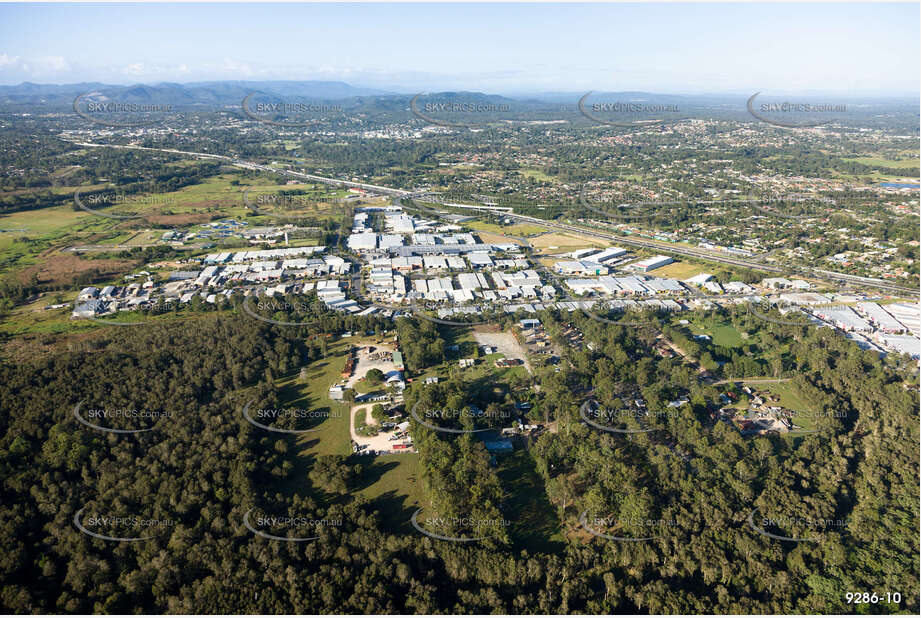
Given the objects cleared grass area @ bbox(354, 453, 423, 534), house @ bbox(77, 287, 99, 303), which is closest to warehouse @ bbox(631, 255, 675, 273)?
cleared grass area @ bbox(354, 453, 423, 534)

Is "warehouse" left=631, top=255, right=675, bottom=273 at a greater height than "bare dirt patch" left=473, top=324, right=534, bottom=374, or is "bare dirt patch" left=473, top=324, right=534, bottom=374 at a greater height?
"warehouse" left=631, top=255, right=675, bottom=273

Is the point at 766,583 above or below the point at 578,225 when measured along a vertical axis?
below

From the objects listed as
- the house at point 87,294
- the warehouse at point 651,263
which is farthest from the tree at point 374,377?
the warehouse at point 651,263

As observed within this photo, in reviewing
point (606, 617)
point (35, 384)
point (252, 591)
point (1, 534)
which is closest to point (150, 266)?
point (35, 384)

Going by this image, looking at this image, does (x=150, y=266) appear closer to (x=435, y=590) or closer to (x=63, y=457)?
(x=63, y=457)

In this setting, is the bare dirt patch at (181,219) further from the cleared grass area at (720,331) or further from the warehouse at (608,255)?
the cleared grass area at (720,331)

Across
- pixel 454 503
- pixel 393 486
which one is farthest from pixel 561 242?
pixel 454 503

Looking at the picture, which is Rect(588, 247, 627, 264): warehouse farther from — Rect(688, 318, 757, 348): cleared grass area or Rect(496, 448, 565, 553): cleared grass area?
Rect(496, 448, 565, 553): cleared grass area

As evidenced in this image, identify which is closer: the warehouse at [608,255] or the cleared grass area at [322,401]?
the cleared grass area at [322,401]
